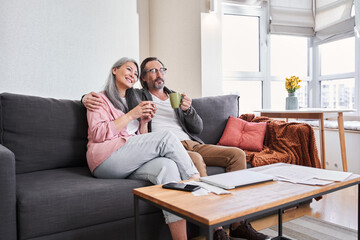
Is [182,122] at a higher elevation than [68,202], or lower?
higher

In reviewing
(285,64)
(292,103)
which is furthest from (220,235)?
(285,64)

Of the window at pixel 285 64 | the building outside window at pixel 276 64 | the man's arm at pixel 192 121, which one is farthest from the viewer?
the window at pixel 285 64

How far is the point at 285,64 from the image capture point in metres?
4.45

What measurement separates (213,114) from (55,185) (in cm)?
142

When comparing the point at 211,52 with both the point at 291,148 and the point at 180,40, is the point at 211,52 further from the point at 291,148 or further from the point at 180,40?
the point at 291,148

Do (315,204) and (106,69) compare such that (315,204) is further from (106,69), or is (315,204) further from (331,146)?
(106,69)

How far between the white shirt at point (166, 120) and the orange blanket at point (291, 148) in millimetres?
498

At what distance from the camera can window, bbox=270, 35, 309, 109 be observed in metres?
4.39

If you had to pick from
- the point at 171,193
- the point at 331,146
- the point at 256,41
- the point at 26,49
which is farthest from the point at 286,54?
the point at 171,193

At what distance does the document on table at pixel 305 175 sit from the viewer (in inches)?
50.7

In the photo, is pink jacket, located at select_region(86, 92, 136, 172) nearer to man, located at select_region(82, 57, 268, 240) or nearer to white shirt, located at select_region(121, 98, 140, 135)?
white shirt, located at select_region(121, 98, 140, 135)

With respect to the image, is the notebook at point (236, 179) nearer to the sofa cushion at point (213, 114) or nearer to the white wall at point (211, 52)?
the sofa cushion at point (213, 114)

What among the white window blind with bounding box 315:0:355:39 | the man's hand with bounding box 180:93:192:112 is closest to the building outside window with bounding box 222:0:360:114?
the white window blind with bounding box 315:0:355:39

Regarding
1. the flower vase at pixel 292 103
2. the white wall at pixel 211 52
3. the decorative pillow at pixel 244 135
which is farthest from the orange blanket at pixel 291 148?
the white wall at pixel 211 52
